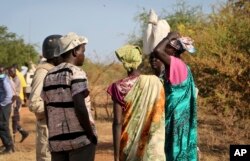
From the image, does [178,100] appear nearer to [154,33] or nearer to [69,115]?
[154,33]

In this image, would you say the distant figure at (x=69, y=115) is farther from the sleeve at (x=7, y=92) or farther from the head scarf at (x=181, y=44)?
the sleeve at (x=7, y=92)

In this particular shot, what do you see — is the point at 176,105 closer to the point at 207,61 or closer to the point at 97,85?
the point at 207,61

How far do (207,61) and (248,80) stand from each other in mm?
836

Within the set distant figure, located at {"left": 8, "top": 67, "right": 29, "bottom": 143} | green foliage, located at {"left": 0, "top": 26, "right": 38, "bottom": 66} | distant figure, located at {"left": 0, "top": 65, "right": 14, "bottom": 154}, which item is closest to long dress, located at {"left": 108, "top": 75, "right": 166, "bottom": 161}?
distant figure, located at {"left": 0, "top": 65, "right": 14, "bottom": 154}

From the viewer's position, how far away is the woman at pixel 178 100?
12.7ft

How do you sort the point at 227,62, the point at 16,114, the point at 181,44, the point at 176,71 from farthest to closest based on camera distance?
the point at 16,114 → the point at 227,62 → the point at 181,44 → the point at 176,71

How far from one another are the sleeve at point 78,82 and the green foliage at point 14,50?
95.8ft

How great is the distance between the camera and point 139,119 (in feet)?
12.5

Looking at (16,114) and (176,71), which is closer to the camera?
(176,71)

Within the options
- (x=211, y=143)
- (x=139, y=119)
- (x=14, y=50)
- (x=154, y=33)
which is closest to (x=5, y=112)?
Result: (x=211, y=143)

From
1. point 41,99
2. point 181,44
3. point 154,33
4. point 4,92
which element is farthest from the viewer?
point 4,92

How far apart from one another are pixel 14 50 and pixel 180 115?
102 feet

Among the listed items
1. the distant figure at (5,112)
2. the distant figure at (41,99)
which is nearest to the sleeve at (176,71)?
the distant figure at (41,99)

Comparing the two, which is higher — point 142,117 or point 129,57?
point 129,57
